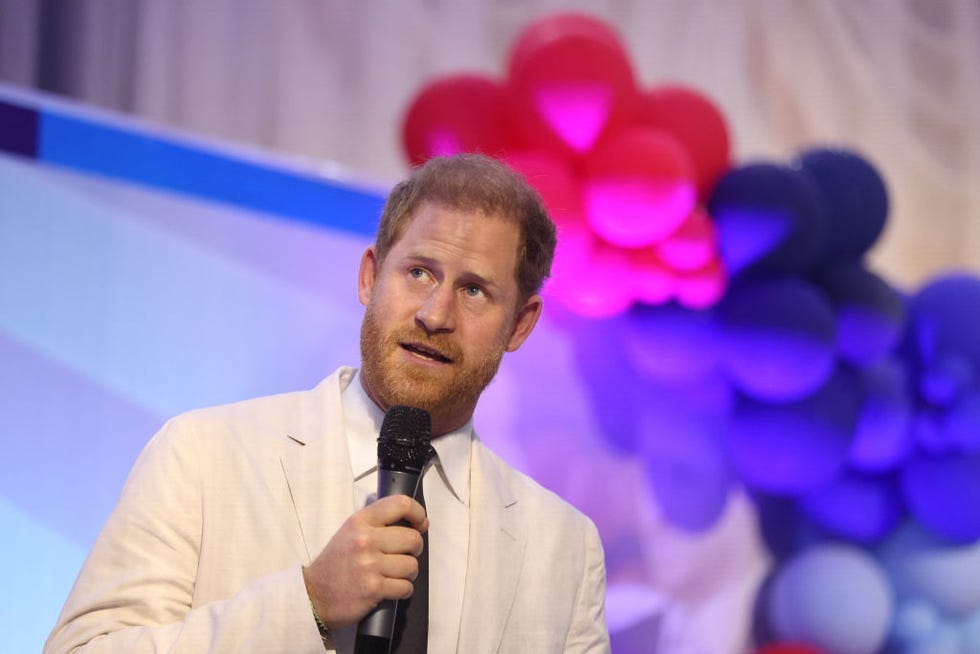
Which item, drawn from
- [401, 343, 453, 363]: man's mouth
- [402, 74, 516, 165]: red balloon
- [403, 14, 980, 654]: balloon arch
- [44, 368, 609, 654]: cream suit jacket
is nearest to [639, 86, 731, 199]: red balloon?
[403, 14, 980, 654]: balloon arch

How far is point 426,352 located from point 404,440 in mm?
339

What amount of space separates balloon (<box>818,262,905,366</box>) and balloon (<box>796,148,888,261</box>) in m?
0.08

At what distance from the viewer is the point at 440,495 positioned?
5.51 ft

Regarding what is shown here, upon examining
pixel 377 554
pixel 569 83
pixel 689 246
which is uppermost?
pixel 569 83

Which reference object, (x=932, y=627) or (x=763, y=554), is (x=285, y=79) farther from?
(x=932, y=627)

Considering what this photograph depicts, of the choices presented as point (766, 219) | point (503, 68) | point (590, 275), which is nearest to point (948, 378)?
point (766, 219)

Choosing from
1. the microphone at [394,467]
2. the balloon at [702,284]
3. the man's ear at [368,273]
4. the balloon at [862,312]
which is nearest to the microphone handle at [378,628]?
the microphone at [394,467]

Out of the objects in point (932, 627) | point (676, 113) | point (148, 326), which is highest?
point (676, 113)

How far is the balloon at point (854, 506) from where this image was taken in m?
3.30

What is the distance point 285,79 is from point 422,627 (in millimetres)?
2619

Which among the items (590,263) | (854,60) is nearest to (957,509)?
(590,263)

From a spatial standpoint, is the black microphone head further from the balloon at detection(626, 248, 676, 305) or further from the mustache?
the balloon at detection(626, 248, 676, 305)

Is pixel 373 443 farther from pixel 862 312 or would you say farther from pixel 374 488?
pixel 862 312

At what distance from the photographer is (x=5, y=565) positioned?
2.36 metres
